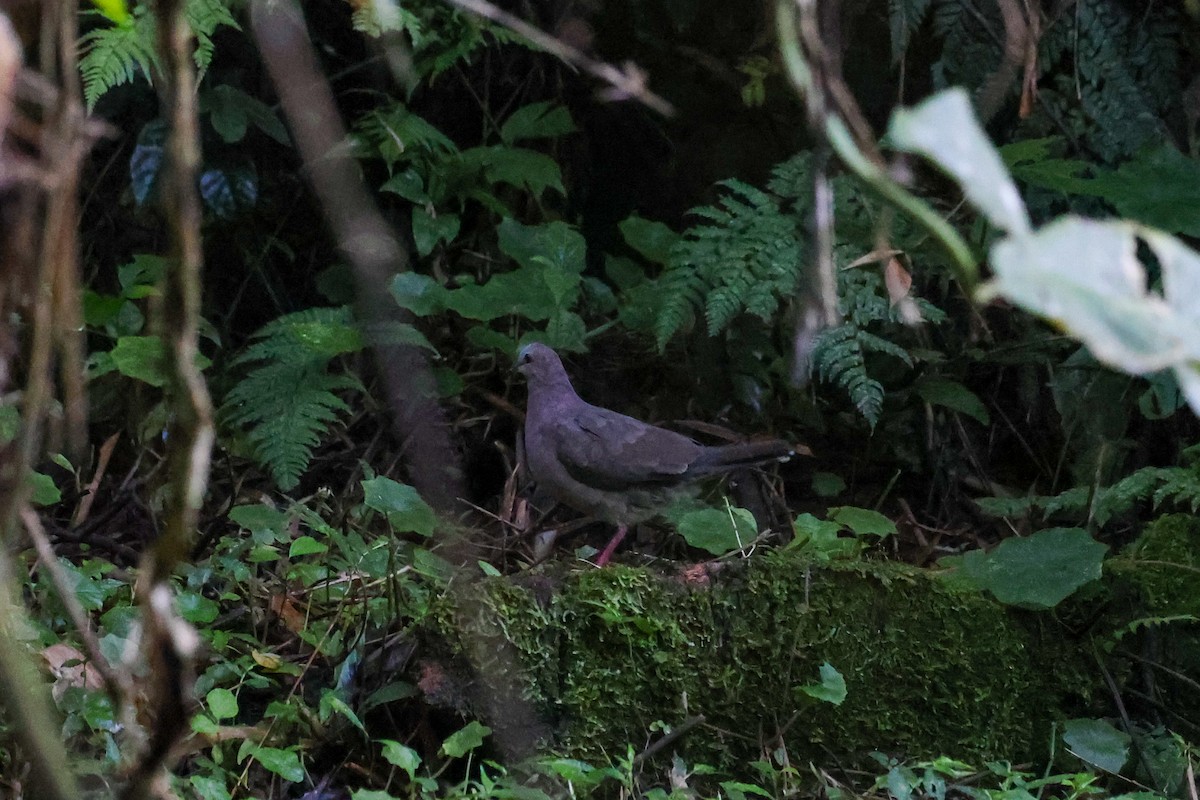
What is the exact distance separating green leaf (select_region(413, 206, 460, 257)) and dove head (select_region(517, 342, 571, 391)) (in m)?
0.62

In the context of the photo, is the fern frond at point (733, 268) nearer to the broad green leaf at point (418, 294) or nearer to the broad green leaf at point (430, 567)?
the broad green leaf at point (418, 294)

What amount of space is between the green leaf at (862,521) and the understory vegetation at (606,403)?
0.5 inches

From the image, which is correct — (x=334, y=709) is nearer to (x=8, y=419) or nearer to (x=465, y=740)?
(x=465, y=740)

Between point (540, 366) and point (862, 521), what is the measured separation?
5.05ft

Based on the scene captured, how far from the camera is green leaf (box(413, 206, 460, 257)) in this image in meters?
4.98

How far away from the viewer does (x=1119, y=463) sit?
462cm

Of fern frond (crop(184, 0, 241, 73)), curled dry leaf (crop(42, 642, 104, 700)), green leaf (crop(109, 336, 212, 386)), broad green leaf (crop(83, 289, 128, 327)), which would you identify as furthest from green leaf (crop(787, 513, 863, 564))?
broad green leaf (crop(83, 289, 128, 327))

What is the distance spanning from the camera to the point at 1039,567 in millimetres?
3180

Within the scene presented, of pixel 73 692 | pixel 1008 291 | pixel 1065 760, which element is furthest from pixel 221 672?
pixel 1008 291

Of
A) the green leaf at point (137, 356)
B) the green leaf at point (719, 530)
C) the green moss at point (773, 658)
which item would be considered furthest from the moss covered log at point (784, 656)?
the green leaf at point (137, 356)

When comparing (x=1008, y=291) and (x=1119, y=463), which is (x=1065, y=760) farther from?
(x=1008, y=291)

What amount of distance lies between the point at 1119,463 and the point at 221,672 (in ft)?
10.7

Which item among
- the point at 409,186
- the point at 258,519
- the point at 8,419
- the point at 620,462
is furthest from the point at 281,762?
the point at 409,186

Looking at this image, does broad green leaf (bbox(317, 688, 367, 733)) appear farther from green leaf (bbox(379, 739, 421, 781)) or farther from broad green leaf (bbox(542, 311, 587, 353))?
broad green leaf (bbox(542, 311, 587, 353))
